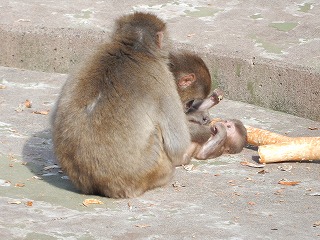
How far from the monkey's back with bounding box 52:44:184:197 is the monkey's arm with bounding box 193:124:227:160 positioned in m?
0.97

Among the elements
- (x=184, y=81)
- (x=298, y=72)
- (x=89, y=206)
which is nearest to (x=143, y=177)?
(x=89, y=206)

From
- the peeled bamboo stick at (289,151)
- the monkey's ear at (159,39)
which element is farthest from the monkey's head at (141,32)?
the peeled bamboo stick at (289,151)

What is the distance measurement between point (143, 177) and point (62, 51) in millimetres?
3501

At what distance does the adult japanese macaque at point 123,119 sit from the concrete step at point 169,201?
0.61 feet

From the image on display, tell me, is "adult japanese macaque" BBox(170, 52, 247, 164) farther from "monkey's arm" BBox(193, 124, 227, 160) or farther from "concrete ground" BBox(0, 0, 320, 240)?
"concrete ground" BBox(0, 0, 320, 240)

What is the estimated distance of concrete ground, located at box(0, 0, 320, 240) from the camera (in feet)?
18.9

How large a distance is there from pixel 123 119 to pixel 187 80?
1.10 meters

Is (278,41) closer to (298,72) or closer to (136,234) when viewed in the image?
(298,72)

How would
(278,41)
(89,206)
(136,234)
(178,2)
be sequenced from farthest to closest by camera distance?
(178,2) < (278,41) < (89,206) < (136,234)

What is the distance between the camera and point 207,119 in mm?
7410

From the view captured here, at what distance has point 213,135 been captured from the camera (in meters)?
7.43

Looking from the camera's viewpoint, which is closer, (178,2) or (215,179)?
(215,179)

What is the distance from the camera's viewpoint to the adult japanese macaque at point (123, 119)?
20.1 ft

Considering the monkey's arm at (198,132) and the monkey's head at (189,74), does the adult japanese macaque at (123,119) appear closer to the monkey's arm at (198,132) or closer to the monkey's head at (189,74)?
the monkey's head at (189,74)
